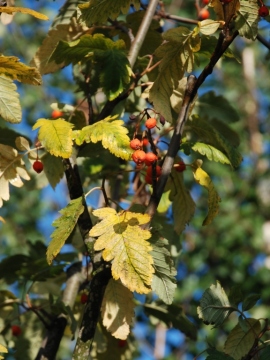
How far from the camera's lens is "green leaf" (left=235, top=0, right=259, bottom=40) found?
146cm

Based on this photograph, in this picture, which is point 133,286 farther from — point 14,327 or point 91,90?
point 14,327

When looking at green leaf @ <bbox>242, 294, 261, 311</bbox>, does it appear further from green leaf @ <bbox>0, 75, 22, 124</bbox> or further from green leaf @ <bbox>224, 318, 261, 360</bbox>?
green leaf @ <bbox>0, 75, 22, 124</bbox>

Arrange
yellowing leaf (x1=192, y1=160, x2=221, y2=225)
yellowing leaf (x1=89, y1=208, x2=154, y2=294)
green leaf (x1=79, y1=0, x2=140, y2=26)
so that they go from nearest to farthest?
yellowing leaf (x1=89, y1=208, x2=154, y2=294) → yellowing leaf (x1=192, y1=160, x2=221, y2=225) → green leaf (x1=79, y1=0, x2=140, y2=26)

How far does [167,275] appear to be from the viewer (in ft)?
5.12

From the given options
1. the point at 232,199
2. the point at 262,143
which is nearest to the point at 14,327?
the point at 232,199

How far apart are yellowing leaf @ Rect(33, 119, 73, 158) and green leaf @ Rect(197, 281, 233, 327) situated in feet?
1.54

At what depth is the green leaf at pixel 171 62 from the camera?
1567 mm

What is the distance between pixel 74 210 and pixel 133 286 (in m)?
0.21

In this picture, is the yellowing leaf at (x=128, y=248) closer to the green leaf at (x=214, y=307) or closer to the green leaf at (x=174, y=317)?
the green leaf at (x=214, y=307)

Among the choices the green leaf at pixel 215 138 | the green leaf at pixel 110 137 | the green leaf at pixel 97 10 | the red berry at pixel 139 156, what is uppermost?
the green leaf at pixel 97 10

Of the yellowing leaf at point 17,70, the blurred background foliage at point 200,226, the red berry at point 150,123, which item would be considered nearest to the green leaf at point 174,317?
the red berry at point 150,123

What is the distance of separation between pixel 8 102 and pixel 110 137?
0.81 feet

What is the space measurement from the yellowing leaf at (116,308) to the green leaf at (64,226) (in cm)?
23

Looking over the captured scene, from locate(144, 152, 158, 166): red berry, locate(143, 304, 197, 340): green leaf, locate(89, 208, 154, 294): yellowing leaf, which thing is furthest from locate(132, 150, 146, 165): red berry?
locate(143, 304, 197, 340): green leaf
